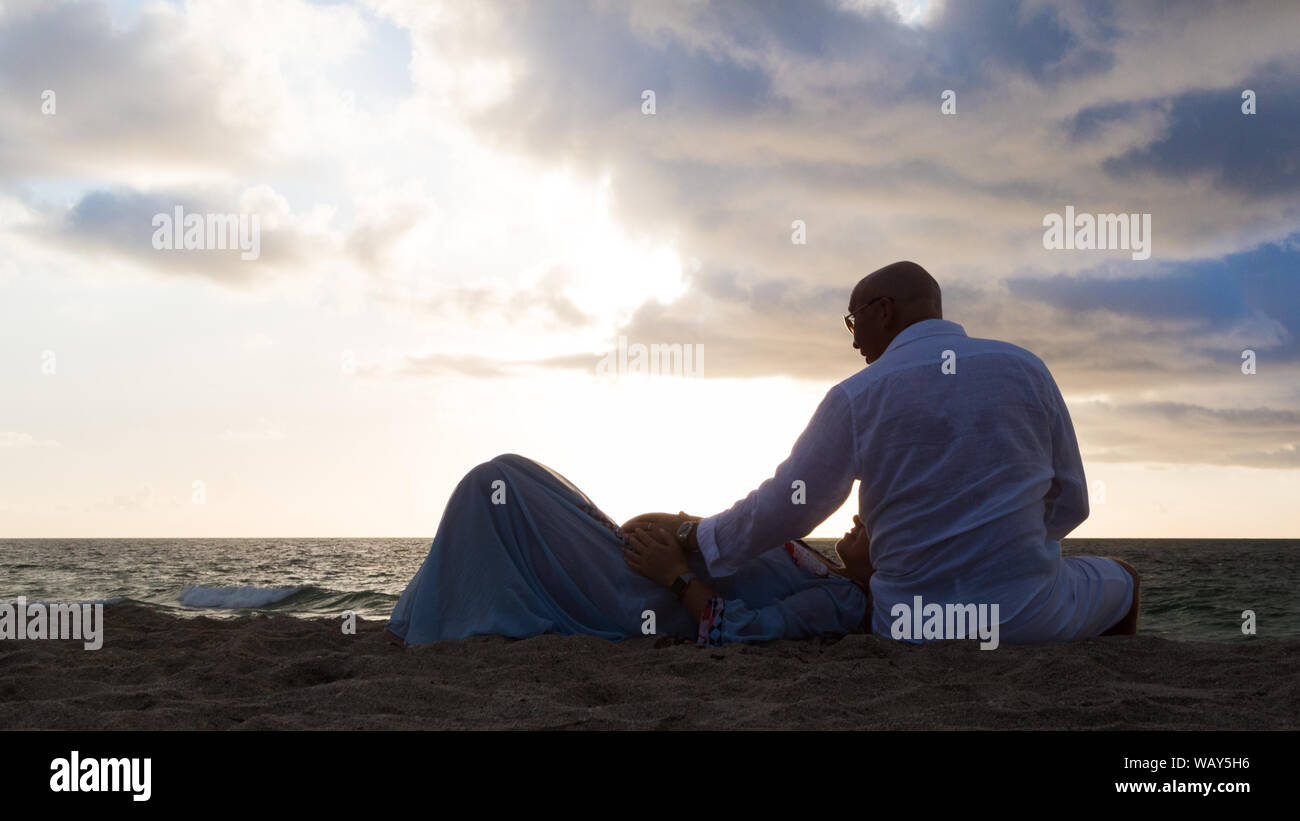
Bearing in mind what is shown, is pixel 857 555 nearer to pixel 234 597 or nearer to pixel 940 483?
pixel 940 483

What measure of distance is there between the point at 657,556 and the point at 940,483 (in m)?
1.31

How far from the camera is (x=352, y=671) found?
3.51m

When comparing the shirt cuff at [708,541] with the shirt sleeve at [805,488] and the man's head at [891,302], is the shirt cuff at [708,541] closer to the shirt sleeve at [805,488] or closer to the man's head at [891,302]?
the shirt sleeve at [805,488]

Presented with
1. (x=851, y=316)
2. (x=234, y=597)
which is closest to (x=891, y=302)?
(x=851, y=316)

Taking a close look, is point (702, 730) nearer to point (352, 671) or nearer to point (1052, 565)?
point (352, 671)

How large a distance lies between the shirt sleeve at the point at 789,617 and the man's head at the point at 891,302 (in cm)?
123

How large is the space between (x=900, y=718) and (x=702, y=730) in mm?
586

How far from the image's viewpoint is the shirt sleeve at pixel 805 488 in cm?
367

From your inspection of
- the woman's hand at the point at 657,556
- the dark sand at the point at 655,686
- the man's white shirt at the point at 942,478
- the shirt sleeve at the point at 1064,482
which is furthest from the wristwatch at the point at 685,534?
the shirt sleeve at the point at 1064,482

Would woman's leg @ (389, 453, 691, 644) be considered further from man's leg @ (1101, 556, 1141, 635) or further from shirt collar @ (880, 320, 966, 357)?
man's leg @ (1101, 556, 1141, 635)

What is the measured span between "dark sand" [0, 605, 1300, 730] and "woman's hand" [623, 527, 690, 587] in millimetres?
309

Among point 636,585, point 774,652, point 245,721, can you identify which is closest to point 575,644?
point 636,585

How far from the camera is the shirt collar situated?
3.89 meters
